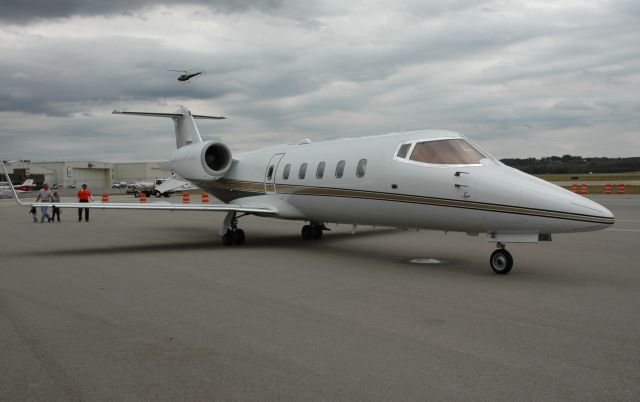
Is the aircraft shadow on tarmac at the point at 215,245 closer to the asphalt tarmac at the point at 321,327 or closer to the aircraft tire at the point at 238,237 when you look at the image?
the aircraft tire at the point at 238,237

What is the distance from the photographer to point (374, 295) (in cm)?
775

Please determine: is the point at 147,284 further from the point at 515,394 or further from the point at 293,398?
the point at 515,394

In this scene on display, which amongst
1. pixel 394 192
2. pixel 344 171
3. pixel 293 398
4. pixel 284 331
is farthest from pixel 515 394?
pixel 344 171

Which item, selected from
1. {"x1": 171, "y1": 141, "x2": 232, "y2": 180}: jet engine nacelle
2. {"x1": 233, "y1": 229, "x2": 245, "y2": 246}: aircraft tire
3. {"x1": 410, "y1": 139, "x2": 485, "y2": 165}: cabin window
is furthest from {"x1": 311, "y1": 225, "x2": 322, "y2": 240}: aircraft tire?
{"x1": 410, "y1": 139, "x2": 485, "y2": 165}: cabin window

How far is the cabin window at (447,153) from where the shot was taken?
31.7 ft

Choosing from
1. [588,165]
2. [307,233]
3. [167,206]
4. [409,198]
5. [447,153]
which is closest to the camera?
[447,153]

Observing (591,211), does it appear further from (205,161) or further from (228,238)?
(205,161)

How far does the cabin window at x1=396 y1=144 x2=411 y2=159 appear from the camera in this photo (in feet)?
34.7

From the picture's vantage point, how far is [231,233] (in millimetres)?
14492

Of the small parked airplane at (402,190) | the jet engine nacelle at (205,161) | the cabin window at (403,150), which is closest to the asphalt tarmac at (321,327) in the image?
the small parked airplane at (402,190)

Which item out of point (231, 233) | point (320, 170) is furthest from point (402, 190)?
point (231, 233)

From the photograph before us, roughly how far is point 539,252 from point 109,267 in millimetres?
9023

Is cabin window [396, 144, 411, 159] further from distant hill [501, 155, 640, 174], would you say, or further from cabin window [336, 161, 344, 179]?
distant hill [501, 155, 640, 174]

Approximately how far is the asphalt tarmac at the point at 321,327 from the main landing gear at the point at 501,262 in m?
0.14
